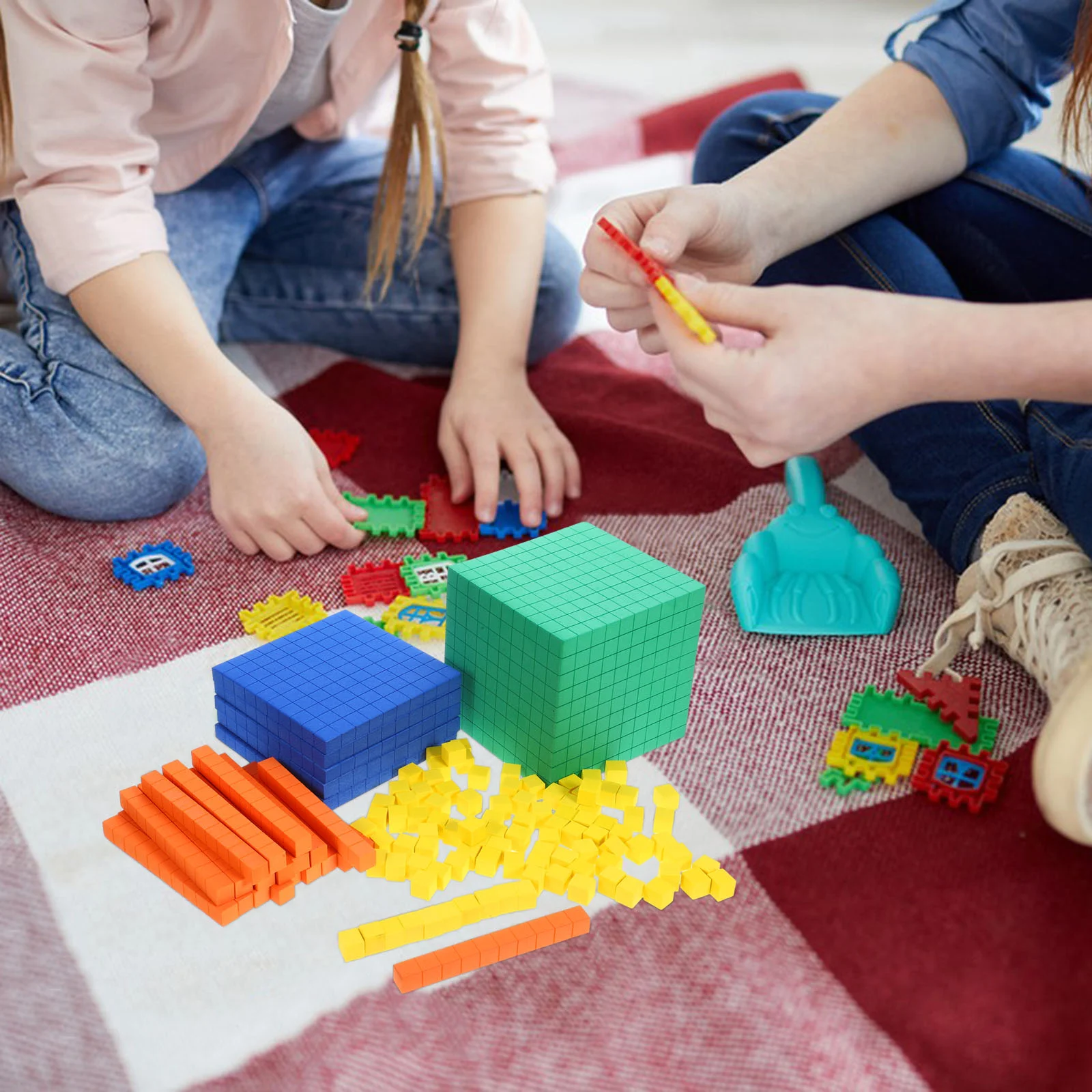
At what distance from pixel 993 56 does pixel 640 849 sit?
0.74 m

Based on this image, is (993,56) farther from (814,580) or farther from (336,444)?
(336,444)

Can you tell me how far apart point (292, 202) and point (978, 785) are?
3.04 ft

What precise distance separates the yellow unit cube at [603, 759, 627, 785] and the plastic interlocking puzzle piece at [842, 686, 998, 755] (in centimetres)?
16

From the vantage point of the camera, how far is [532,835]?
741 mm

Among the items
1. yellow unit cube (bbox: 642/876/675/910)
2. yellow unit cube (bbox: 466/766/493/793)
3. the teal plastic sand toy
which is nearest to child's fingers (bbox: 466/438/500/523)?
the teal plastic sand toy

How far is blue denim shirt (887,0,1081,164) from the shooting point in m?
1.04

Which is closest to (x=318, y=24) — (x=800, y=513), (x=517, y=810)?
(x=800, y=513)

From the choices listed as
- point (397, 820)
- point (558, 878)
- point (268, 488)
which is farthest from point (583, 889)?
point (268, 488)

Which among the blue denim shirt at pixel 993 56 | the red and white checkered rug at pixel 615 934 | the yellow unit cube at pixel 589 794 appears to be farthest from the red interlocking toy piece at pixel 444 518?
the blue denim shirt at pixel 993 56

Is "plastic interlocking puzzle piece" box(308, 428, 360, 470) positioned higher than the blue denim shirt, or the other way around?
the blue denim shirt

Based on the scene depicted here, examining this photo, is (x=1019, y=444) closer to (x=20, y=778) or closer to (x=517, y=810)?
(x=517, y=810)

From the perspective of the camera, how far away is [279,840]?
715 millimetres

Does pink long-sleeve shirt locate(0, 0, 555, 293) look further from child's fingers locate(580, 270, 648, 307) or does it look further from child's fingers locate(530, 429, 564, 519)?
child's fingers locate(580, 270, 648, 307)

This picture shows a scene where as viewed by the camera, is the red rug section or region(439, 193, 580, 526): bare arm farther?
region(439, 193, 580, 526): bare arm
